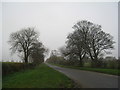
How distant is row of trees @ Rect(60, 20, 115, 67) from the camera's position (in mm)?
26797

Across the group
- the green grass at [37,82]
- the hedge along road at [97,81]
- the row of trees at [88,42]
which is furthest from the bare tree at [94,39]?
the green grass at [37,82]

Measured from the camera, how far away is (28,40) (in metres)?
34.9

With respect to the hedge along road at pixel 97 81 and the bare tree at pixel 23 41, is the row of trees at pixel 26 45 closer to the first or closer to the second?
the bare tree at pixel 23 41

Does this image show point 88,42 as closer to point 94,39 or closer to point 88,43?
point 88,43

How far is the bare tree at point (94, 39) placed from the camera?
2670cm

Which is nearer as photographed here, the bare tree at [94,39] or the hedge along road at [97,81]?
the hedge along road at [97,81]

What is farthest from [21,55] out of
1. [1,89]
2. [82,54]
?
[1,89]

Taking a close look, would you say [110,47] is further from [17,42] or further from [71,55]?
[17,42]

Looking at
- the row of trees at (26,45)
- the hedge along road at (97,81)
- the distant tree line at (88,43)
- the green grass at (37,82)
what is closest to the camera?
the green grass at (37,82)

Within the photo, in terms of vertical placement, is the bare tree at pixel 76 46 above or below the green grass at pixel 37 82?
above

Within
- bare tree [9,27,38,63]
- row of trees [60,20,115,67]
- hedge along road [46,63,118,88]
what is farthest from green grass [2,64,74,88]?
bare tree [9,27,38,63]

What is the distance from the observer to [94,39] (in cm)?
2881

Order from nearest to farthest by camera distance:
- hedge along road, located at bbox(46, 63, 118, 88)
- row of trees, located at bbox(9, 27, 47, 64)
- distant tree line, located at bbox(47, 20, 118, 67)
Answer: hedge along road, located at bbox(46, 63, 118, 88), distant tree line, located at bbox(47, 20, 118, 67), row of trees, located at bbox(9, 27, 47, 64)

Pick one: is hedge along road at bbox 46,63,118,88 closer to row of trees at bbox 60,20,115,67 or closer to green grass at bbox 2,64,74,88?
green grass at bbox 2,64,74,88
